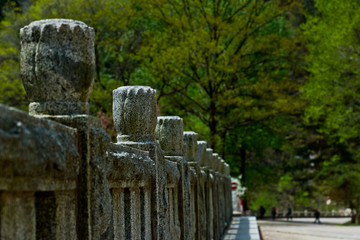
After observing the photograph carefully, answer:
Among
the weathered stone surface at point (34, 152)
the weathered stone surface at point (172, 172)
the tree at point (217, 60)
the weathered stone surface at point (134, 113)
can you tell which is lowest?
the weathered stone surface at point (34, 152)

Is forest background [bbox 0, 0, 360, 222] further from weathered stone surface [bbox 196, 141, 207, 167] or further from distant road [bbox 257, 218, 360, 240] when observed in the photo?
weathered stone surface [bbox 196, 141, 207, 167]

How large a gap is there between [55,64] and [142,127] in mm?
2613

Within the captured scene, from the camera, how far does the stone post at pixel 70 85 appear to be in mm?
3549

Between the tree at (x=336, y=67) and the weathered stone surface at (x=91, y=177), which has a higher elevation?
the tree at (x=336, y=67)

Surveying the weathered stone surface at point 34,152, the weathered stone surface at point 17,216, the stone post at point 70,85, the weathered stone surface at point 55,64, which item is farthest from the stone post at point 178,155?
the weathered stone surface at point 17,216

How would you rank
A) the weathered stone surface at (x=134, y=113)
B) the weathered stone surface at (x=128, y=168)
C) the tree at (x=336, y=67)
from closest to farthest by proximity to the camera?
the weathered stone surface at (x=128, y=168), the weathered stone surface at (x=134, y=113), the tree at (x=336, y=67)

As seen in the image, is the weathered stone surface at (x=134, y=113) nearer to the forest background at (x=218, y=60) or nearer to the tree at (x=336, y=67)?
the forest background at (x=218, y=60)

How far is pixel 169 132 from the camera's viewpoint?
8.03 m

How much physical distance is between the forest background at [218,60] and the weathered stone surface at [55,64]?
2426cm

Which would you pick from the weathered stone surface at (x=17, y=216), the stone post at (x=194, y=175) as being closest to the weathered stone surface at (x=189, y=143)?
the stone post at (x=194, y=175)

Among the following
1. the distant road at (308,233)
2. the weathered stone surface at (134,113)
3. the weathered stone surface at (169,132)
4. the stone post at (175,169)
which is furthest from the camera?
the distant road at (308,233)

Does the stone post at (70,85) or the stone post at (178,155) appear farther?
the stone post at (178,155)

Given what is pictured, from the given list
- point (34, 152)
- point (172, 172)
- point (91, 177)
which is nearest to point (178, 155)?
point (172, 172)

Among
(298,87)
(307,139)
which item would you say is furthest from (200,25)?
(307,139)
